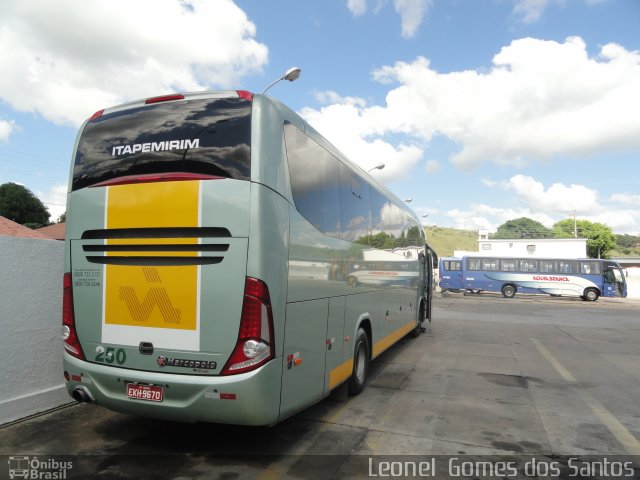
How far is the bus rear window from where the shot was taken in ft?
12.6

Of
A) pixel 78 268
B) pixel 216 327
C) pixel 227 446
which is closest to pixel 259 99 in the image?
pixel 216 327

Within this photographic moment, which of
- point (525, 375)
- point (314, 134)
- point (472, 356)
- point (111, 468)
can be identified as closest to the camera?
point (111, 468)

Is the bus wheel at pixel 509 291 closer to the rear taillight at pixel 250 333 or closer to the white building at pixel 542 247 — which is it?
the white building at pixel 542 247

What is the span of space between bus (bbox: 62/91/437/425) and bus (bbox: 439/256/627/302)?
32855 mm

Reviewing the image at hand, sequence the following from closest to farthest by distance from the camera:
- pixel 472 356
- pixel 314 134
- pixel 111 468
→ 1. pixel 111 468
2. pixel 314 134
3. pixel 472 356

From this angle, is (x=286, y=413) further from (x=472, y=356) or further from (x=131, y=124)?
(x=472, y=356)

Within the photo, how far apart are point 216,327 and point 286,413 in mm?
1068

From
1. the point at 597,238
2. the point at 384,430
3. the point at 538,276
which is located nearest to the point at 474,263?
the point at 538,276

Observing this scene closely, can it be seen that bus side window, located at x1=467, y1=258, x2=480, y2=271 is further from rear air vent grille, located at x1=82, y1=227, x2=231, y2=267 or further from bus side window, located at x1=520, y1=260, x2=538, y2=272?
rear air vent grille, located at x1=82, y1=227, x2=231, y2=267

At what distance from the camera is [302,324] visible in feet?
14.1

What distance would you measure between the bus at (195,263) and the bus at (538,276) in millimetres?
32855

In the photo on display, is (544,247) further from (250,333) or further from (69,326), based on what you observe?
(69,326)

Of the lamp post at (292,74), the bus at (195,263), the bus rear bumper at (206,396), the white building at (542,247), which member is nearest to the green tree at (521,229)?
the white building at (542,247)

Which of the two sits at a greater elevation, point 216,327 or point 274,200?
point 274,200
